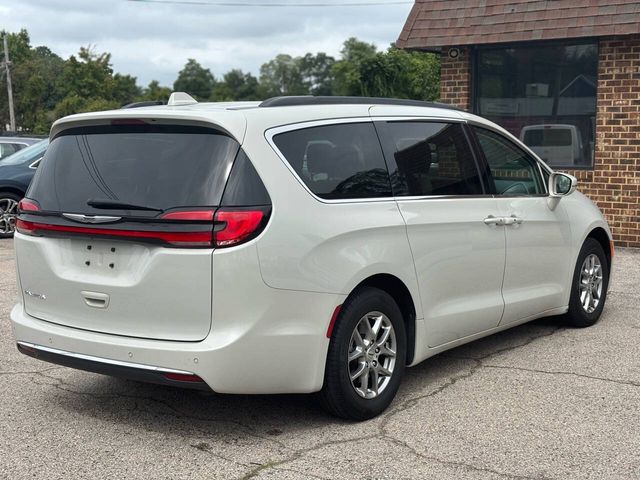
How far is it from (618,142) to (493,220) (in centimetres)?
648

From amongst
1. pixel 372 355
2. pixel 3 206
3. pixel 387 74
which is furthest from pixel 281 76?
pixel 372 355

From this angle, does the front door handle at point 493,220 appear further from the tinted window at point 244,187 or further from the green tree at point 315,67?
the green tree at point 315,67

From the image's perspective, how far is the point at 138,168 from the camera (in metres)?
4.29

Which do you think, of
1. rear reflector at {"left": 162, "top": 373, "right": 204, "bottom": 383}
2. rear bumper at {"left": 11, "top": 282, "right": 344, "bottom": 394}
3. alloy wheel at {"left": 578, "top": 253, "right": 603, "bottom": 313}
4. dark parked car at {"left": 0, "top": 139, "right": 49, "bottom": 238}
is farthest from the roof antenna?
dark parked car at {"left": 0, "top": 139, "right": 49, "bottom": 238}

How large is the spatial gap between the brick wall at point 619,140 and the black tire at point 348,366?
7545 mm

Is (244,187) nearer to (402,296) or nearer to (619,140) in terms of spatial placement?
(402,296)

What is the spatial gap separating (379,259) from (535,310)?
2060 mm

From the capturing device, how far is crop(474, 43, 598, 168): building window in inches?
457

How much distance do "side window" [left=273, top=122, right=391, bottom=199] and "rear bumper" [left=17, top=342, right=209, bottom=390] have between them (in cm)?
115

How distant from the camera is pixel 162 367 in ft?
13.4

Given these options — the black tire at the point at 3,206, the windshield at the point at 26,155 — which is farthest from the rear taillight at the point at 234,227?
the windshield at the point at 26,155

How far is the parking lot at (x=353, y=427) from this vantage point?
13.2 ft

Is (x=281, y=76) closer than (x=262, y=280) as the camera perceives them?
No

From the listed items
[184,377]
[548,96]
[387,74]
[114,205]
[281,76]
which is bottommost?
[184,377]
